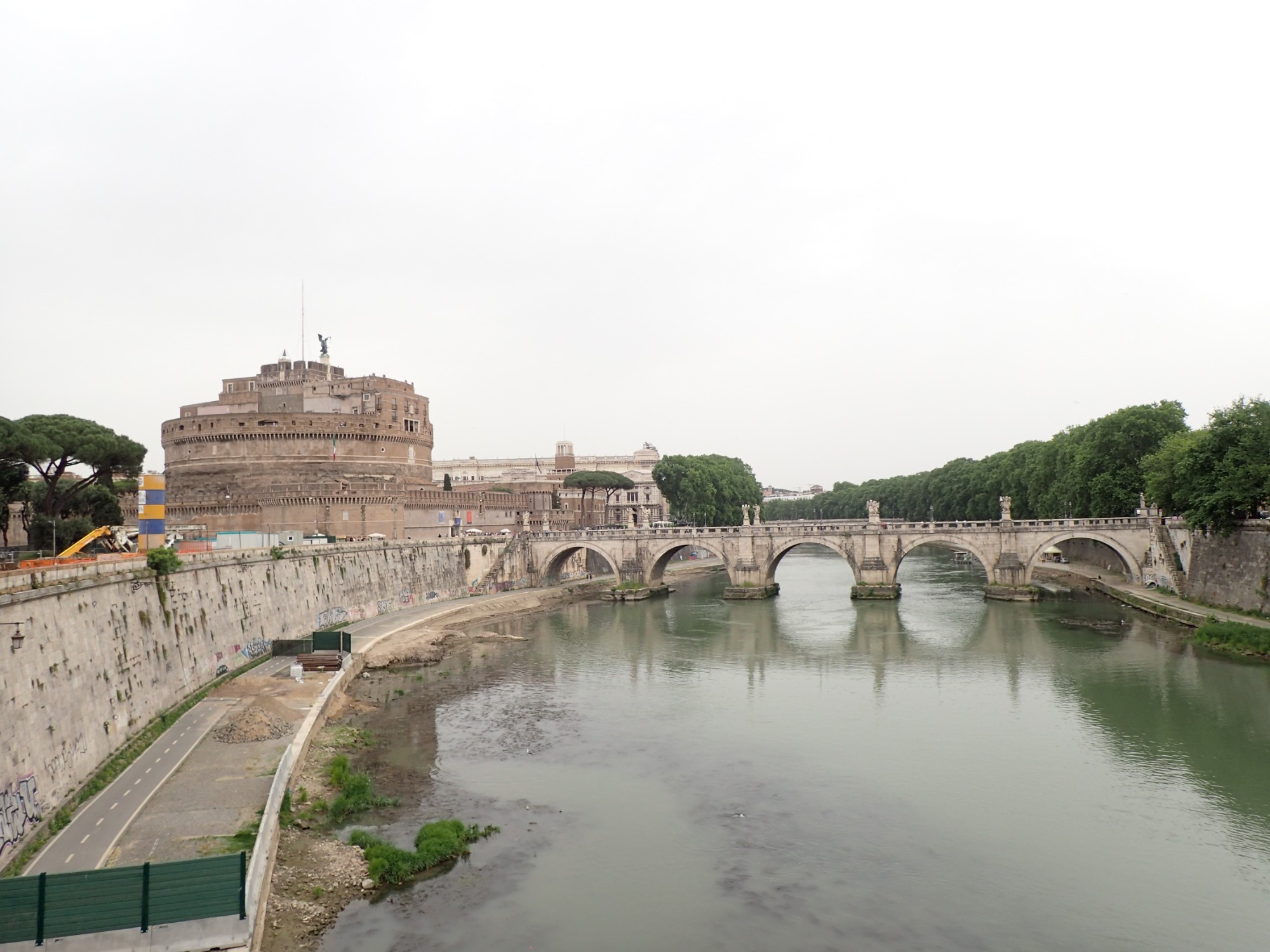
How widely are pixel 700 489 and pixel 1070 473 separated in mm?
36262

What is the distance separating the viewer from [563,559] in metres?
73.1

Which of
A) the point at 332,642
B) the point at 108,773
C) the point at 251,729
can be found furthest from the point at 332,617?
the point at 108,773

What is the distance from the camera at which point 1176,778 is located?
23.7 metres

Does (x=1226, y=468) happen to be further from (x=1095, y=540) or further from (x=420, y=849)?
(x=420, y=849)

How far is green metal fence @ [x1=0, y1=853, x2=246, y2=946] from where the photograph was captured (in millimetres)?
12469

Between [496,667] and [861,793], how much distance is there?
21406 mm

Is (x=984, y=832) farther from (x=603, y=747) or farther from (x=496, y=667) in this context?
(x=496, y=667)

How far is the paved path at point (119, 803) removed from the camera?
15383 mm

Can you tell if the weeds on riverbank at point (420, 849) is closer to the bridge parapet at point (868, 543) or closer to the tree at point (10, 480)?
the tree at point (10, 480)

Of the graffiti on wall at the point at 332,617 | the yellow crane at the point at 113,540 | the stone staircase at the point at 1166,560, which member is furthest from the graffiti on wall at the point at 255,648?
the stone staircase at the point at 1166,560

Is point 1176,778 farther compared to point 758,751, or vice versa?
point 758,751

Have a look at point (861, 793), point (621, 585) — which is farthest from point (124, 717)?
point (621, 585)

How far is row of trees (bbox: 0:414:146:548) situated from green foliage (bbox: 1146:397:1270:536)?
50.9m

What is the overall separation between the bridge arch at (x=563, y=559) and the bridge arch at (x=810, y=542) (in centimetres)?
1128
